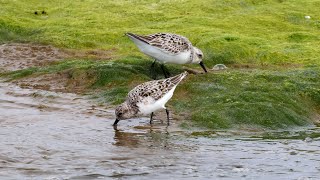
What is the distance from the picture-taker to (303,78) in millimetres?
18281

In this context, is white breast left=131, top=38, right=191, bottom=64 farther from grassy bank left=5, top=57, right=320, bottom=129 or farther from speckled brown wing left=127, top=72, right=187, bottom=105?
speckled brown wing left=127, top=72, right=187, bottom=105

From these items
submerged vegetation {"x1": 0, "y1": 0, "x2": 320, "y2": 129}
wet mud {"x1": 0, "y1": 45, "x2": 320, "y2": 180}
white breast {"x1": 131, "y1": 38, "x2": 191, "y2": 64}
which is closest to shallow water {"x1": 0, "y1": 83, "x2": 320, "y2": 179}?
wet mud {"x1": 0, "y1": 45, "x2": 320, "y2": 180}

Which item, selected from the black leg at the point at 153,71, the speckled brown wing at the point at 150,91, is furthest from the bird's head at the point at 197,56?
the speckled brown wing at the point at 150,91

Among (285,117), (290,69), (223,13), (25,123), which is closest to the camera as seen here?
(25,123)

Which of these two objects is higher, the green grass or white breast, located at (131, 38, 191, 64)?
white breast, located at (131, 38, 191, 64)

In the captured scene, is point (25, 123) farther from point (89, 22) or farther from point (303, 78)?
point (89, 22)

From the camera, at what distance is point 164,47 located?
1716 cm

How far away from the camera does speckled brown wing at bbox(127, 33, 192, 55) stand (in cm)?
1711

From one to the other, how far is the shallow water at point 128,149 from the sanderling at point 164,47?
6.91 feet

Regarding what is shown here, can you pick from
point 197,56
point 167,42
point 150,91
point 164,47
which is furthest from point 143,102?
point 197,56

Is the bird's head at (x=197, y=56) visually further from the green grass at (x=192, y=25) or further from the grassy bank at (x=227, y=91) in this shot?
the green grass at (x=192, y=25)

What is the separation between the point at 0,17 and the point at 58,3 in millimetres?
4911

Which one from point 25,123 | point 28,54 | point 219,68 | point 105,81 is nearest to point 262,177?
point 25,123

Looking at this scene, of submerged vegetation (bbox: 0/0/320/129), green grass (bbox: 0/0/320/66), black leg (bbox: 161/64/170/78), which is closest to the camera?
submerged vegetation (bbox: 0/0/320/129)
